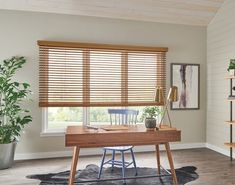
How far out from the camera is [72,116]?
14.6 feet

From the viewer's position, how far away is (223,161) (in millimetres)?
4012

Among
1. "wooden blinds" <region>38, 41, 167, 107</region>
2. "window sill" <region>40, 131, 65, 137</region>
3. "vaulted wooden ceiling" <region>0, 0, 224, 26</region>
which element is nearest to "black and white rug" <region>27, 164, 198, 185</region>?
"window sill" <region>40, 131, 65, 137</region>

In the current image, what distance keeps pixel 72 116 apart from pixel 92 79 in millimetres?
777

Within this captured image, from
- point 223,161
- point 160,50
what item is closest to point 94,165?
point 223,161

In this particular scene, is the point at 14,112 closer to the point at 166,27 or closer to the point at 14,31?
the point at 14,31

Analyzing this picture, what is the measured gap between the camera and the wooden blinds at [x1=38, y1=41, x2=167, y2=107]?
13.7 ft

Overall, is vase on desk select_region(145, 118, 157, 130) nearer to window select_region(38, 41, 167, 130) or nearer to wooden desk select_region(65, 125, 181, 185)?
wooden desk select_region(65, 125, 181, 185)

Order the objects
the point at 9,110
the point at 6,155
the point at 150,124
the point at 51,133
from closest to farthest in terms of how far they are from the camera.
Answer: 1. the point at 150,124
2. the point at 6,155
3. the point at 9,110
4. the point at 51,133

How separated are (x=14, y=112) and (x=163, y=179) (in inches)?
94.4

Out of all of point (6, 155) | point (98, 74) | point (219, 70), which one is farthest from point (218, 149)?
point (6, 155)

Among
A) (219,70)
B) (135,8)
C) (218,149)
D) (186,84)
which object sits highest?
(135,8)

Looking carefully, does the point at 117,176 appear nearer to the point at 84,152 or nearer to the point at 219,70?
the point at 84,152

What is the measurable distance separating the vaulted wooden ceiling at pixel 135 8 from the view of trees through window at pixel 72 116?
172cm

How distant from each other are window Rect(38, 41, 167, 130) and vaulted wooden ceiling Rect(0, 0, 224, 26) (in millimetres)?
584
